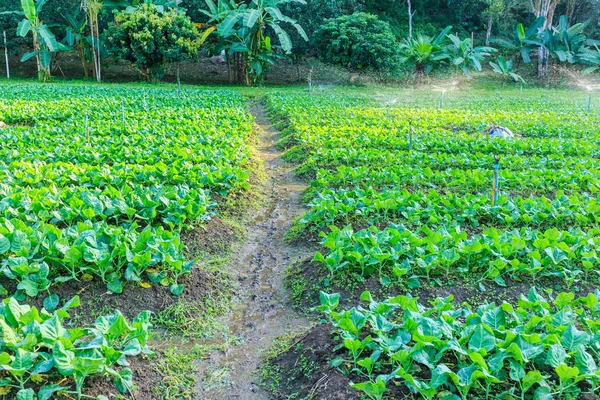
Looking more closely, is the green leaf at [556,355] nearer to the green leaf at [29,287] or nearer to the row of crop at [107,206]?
the green leaf at [29,287]

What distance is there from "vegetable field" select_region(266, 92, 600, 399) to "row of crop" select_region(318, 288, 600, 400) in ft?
0.03

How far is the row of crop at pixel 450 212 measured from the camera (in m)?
7.44

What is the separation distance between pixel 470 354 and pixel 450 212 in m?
4.41

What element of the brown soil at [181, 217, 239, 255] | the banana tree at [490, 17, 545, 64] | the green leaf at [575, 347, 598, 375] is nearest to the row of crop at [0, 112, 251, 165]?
the brown soil at [181, 217, 239, 255]

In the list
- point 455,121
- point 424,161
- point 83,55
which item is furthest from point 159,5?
point 424,161

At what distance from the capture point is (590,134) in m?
15.4

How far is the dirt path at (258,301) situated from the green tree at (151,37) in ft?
73.1

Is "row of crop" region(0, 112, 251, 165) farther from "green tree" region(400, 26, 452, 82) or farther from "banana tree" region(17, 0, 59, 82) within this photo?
"green tree" region(400, 26, 452, 82)

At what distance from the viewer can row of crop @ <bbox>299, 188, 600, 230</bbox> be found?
7.44 meters

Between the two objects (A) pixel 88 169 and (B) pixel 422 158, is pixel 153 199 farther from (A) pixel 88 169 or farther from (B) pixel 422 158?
(B) pixel 422 158

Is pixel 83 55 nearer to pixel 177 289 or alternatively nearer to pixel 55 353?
pixel 177 289

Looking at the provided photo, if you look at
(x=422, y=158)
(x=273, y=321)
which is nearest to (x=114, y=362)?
(x=273, y=321)

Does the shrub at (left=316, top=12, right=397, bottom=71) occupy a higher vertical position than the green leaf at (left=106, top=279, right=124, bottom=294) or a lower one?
higher

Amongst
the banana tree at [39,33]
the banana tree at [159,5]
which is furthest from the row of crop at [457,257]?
the banana tree at [159,5]
